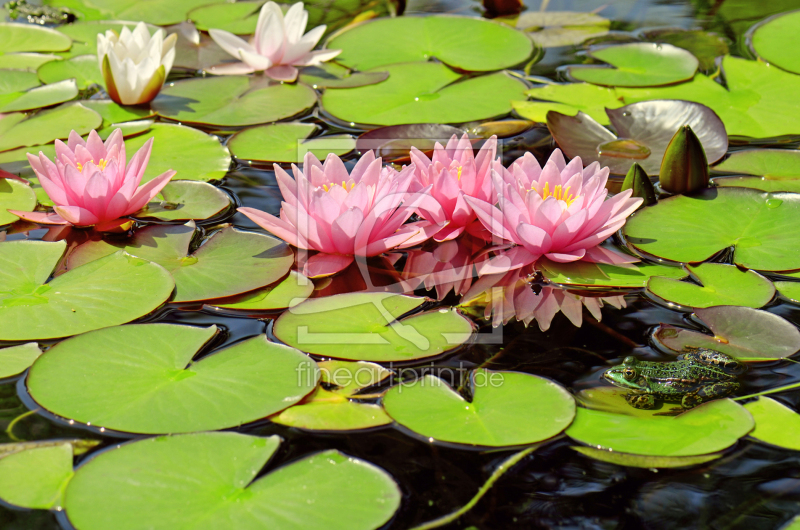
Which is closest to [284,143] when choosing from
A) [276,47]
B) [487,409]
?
[276,47]

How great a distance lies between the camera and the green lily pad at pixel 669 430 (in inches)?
58.6

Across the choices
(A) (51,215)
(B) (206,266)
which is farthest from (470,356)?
(A) (51,215)

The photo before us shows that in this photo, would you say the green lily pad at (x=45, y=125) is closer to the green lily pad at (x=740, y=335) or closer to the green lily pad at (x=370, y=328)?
the green lily pad at (x=370, y=328)

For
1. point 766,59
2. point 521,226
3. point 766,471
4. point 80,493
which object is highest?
point 766,59

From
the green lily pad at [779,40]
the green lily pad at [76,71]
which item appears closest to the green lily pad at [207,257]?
the green lily pad at [76,71]

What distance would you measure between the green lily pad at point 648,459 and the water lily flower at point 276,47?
2630mm

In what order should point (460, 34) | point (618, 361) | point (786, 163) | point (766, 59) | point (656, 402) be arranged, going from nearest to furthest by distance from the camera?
point (656, 402) < point (618, 361) < point (786, 163) < point (766, 59) < point (460, 34)

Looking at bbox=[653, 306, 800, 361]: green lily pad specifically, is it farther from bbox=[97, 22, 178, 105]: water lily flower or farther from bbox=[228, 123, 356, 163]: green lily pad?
bbox=[97, 22, 178, 105]: water lily flower

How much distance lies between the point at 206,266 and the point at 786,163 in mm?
2257

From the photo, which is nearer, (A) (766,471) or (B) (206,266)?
(A) (766,471)

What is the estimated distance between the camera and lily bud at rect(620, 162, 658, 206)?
2.35 metres

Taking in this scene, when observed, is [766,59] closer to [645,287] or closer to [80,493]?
[645,287]

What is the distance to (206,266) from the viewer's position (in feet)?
7.03

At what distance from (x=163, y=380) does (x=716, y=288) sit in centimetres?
164
